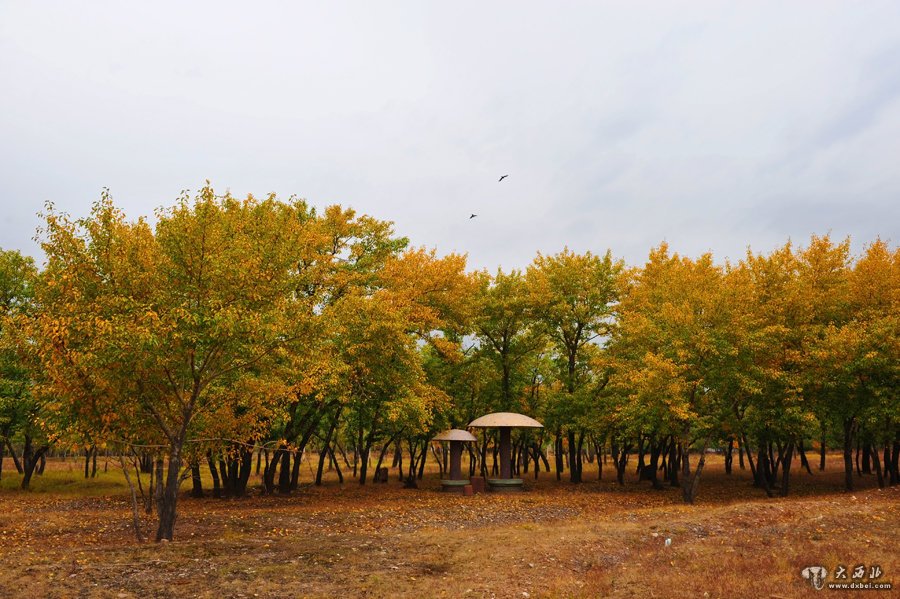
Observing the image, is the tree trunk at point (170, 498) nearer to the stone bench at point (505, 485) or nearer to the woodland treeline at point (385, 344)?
the woodland treeline at point (385, 344)

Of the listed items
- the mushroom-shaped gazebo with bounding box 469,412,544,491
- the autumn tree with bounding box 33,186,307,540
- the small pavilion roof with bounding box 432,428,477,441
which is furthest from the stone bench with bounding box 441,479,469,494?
the autumn tree with bounding box 33,186,307,540

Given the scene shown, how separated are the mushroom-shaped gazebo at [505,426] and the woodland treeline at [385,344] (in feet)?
8.62

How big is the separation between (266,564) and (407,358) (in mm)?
15516

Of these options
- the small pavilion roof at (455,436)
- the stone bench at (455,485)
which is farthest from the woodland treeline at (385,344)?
the stone bench at (455,485)

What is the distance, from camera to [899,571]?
450 inches

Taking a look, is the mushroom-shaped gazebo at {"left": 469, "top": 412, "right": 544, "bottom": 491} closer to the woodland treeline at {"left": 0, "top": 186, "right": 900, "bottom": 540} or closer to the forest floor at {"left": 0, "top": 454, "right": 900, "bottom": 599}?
the woodland treeline at {"left": 0, "top": 186, "right": 900, "bottom": 540}

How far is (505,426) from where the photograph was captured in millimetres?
34000

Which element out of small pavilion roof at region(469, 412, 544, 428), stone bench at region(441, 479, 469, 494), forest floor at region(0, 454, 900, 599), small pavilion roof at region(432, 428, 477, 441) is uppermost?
small pavilion roof at region(469, 412, 544, 428)

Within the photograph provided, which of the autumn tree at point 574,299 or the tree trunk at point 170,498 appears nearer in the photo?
the tree trunk at point 170,498

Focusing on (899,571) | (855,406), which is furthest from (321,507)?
(855,406)

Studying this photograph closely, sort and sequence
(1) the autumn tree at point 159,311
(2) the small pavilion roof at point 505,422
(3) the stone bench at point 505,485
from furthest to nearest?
(3) the stone bench at point 505,485 → (2) the small pavilion roof at point 505,422 → (1) the autumn tree at point 159,311

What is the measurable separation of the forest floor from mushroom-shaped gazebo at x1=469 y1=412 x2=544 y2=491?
8.65 m

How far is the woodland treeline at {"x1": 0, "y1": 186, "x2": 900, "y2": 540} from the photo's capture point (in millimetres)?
15039

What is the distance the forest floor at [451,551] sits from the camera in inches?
453
